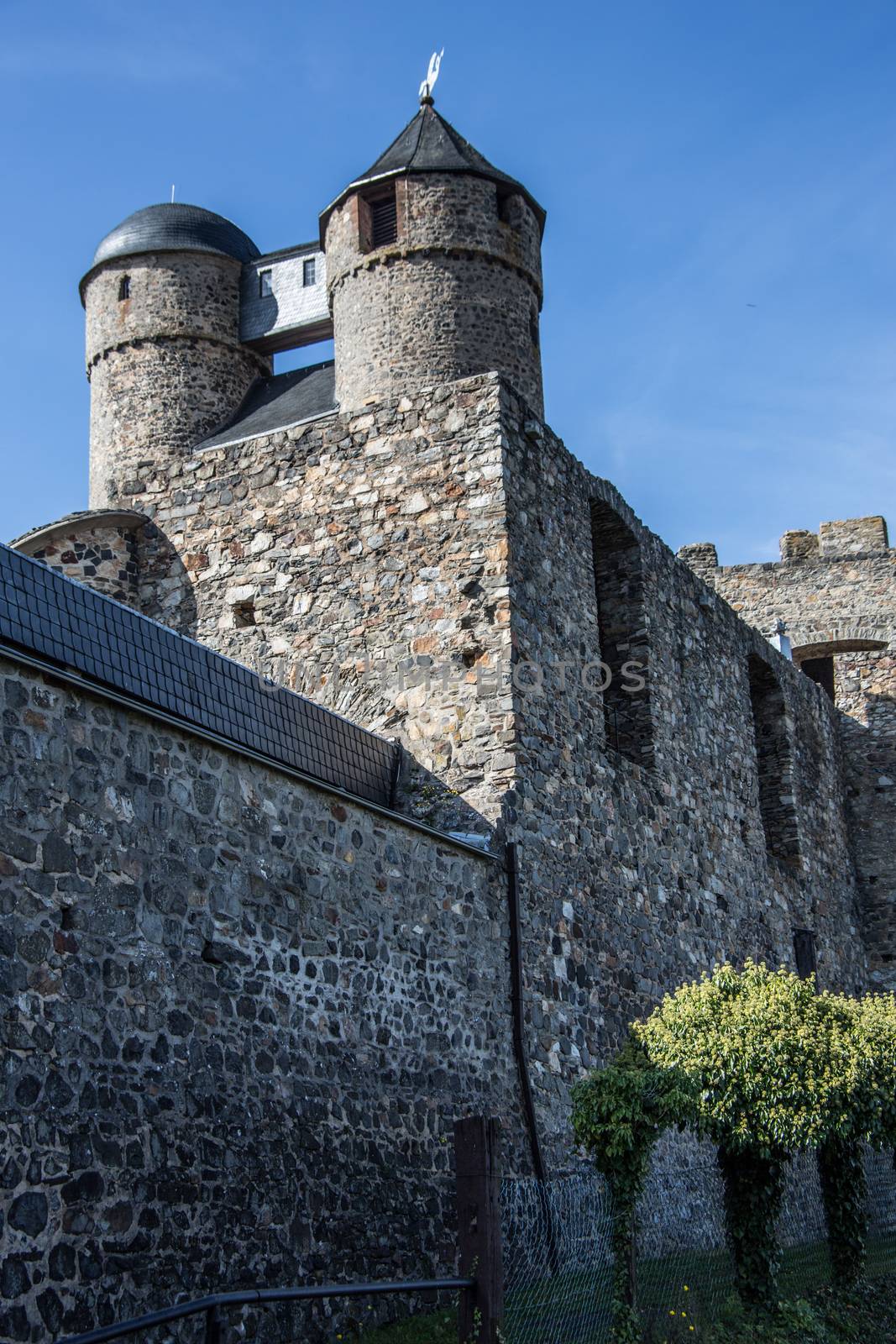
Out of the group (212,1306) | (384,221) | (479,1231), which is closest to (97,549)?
(384,221)

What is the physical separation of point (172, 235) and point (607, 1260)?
1408cm

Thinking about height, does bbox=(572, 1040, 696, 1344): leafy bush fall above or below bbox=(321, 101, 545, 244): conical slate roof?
→ below

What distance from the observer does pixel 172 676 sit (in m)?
9.00

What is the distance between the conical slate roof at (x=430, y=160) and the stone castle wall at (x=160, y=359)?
260 cm

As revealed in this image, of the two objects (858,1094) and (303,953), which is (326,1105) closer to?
(303,953)

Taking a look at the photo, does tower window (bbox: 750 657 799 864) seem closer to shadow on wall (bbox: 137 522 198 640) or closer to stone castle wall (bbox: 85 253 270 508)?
stone castle wall (bbox: 85 253 270 508)

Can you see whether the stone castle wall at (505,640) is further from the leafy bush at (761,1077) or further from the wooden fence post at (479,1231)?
the wooden fence post at (479,1231)

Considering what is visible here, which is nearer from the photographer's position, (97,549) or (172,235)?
(97,549)

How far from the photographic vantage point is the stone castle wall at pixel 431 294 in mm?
15078

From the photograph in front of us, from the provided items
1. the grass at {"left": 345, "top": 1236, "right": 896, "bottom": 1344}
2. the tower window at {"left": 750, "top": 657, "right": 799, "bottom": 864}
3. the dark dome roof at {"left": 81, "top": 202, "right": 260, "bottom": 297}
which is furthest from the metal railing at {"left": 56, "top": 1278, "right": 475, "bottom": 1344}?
the dark dome roof at {"left": 81, "top": 202, "right": 260, "bottom": 297}

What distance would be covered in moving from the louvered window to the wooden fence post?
1076 centimetres

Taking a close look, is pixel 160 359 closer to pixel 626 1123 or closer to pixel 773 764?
pixel 773 764

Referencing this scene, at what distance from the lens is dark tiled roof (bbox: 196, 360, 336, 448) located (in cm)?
1647

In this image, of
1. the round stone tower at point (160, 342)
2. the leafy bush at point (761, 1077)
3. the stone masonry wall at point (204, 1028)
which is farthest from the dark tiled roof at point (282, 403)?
the leafy bush at point (761, 1077)
